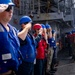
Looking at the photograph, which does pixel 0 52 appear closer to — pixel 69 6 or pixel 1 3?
pixel 1 3

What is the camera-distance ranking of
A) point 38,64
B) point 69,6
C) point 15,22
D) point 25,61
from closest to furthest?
point 25,61 → point 38,64 → point 15,22 → point 69,6

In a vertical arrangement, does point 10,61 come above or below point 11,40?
below

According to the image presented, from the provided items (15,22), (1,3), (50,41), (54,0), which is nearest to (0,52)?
(1,3)

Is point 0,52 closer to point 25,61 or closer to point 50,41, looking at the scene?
point 25,61

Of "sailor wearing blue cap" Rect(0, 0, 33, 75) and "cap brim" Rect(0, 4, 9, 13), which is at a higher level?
"cap brim" Rect(0, 4, 9, 13)

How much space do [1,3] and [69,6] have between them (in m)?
15.1

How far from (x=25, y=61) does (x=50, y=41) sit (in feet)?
12.3

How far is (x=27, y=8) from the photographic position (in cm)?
1199

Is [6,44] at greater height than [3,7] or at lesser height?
lesser

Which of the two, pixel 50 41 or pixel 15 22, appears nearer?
pixel 50 41

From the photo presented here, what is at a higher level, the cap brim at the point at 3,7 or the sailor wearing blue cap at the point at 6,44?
the cap brim at the point at 3,7

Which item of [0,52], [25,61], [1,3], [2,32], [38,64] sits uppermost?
[1,3]

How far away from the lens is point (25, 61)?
4605 mm

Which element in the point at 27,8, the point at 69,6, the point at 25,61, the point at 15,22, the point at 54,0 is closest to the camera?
the point at 25,61
